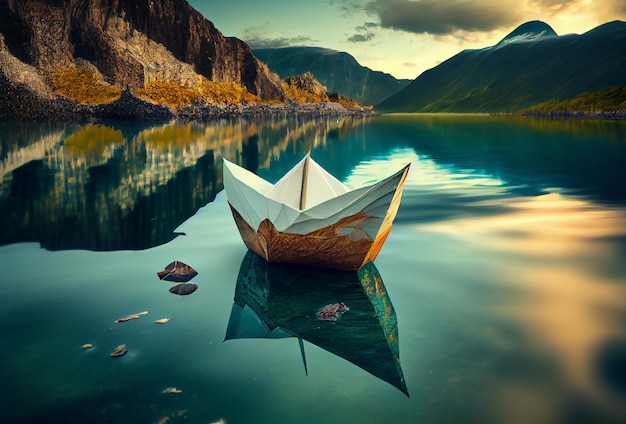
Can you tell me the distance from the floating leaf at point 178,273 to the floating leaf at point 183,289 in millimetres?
933

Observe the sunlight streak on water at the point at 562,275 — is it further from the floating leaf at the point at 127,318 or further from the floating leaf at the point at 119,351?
the floating leaf at the point at 127,318

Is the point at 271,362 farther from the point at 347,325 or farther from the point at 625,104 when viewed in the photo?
the point at 625,104

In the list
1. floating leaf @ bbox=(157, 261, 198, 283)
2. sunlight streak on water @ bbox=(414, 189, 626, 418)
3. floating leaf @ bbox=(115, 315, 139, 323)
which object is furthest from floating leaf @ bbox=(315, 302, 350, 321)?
floating leaf @ bbox=(157, 261, 198, 283)

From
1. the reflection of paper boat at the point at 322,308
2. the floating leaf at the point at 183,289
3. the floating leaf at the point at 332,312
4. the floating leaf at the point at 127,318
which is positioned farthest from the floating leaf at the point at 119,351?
the floating leaf at the point at 332,312

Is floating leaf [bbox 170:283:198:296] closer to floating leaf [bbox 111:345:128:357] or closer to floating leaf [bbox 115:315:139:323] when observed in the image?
floating leaf [bbox 115:315:139:323]

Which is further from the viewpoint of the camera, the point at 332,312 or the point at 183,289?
the point at 183,289

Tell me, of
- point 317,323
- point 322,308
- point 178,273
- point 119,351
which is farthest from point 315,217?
point 119,351

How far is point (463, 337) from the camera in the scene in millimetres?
10250

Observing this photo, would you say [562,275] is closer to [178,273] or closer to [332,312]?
[332,312]

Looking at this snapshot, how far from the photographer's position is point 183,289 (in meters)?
13.0

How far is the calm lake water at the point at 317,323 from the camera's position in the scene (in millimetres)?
7961

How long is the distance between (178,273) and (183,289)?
146cm

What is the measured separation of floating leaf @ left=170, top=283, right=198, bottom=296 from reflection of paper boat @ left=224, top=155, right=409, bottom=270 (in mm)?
2234

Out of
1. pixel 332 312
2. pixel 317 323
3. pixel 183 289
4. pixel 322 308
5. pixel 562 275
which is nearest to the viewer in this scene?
pixel 317 323
